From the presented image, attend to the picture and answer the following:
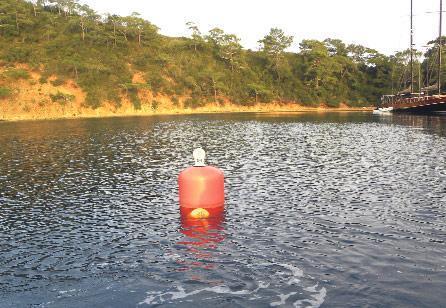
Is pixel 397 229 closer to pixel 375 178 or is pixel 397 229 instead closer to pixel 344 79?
pixel 375 178

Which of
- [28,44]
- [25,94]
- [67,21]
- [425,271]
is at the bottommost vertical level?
[425,271]

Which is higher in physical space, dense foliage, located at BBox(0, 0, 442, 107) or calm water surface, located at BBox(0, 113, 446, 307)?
dense foliage, located at BBox(0, 0, 442, 107)

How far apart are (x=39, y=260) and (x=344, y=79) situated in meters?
150

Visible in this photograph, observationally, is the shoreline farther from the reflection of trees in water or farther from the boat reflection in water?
the boat reflection in water

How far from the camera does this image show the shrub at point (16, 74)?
332 ft

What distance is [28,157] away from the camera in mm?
35062

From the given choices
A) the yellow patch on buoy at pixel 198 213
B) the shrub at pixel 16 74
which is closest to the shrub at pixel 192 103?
the shrub at pixel 16 74

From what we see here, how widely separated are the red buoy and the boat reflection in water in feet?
0.95

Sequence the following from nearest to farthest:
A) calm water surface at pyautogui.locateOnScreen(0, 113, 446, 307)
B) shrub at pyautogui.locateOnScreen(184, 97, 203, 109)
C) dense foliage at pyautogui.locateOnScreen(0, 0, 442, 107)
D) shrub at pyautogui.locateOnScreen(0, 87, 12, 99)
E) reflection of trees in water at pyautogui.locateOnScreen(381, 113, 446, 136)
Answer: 1. calm water surface at pyautogui.locateOnScreen(0, 113, 446, 307)
2. reflection of trees in water at pyautogui.locateOnScreen(381, 113, 446, 136)
3. shrub at pyautogui.locateOnScreen(0, 87, 12, 99)
4. dense foliage at pyautogui.locateOnScreen(0, 0, 442, 107)
5. shrub at pyautogui.locateOnScreen(184, 97, 203, 109)

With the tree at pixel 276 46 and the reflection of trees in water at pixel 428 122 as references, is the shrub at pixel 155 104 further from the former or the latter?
the reflection of trees in water at pixel 428 122

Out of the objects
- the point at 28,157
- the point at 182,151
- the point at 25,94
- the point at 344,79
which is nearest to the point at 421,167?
the point at 182,151

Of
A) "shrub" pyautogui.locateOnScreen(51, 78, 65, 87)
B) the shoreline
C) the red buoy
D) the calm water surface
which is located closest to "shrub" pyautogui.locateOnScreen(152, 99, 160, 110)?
the shoreline

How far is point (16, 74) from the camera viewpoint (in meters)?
102

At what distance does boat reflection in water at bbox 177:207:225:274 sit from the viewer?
41.8ft
